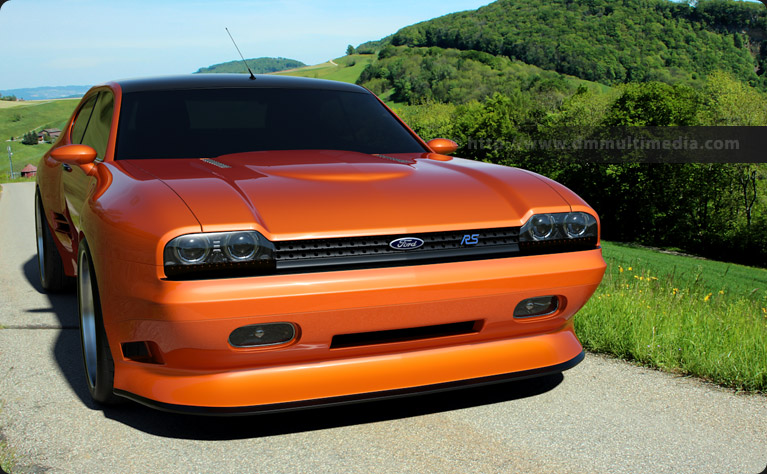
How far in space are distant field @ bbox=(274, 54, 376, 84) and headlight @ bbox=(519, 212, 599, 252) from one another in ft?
400

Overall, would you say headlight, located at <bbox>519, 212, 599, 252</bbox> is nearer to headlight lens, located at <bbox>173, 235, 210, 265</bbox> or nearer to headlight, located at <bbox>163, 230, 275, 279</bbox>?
headlight, located at <bbox>163, 230, 275, 279</bbox>

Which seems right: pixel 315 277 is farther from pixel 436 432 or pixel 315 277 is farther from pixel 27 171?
pixel 27 171

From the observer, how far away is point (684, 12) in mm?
131500

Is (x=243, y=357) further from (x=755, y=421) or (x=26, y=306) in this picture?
(x=26, y=306)

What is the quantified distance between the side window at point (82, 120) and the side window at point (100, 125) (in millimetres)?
138

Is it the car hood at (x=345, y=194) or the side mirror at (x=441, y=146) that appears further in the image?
the side mirror at (x=441, y=146)

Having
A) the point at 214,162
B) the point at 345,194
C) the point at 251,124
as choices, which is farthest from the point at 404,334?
the point at 251,124

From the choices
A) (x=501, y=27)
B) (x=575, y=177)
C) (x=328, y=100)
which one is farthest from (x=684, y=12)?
(x=328, y=100)

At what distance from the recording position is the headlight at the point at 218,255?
101 inches

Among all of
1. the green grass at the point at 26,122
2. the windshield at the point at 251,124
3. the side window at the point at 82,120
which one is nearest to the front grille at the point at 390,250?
the windshield at the point at 251,124

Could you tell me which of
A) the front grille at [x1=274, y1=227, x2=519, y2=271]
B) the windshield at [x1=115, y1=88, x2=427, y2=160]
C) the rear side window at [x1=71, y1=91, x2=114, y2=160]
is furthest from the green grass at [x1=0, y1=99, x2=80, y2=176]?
the front grille at [x1=274, y1=227, x2=519, y2=271]

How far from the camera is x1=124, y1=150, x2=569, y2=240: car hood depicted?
8.91 feet

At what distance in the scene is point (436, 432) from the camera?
3.00 m

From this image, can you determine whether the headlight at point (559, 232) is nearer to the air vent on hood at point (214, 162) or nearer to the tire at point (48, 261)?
the air vent on hood at point (214, 162)
